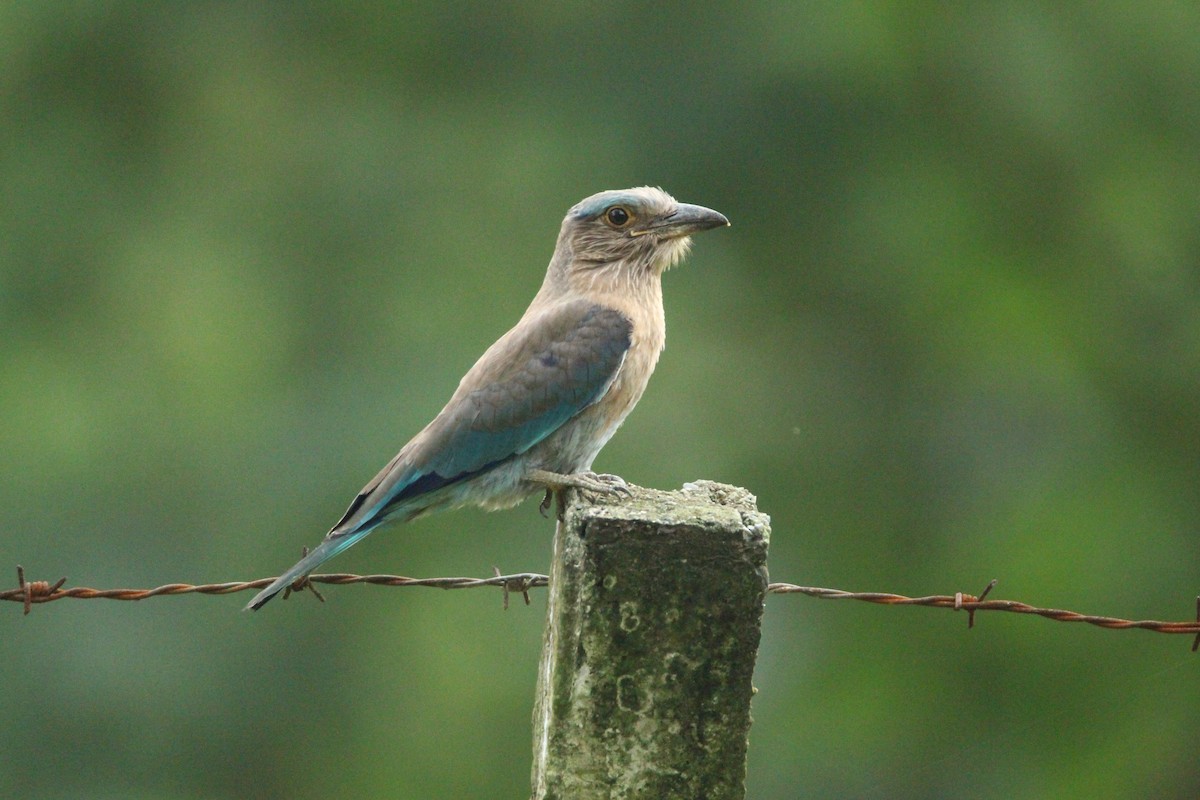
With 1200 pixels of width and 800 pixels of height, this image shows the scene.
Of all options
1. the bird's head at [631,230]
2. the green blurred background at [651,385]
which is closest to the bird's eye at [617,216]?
the bird's head at [631,230]

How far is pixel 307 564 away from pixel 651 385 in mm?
6717

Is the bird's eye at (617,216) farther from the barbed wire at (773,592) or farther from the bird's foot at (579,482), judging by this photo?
the barbed wire at (773,592)

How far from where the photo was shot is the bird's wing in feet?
17.0

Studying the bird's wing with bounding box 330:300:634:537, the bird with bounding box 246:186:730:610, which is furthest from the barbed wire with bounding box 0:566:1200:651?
the bird's wing with bounding box 330:300:634:537

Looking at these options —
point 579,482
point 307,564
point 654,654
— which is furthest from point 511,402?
point 654,654

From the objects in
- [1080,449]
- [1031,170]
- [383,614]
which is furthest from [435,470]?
[1031,170]

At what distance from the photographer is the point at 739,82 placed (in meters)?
12.2

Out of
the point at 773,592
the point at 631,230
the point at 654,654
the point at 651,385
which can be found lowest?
the point at 654,654

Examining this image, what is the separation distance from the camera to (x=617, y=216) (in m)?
6.13

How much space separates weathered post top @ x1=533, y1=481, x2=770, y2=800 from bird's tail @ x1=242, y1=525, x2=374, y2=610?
1.26 metres

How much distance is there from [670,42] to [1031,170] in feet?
8.82

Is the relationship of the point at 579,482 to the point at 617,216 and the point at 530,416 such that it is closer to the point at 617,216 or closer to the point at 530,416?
the point at 530,416

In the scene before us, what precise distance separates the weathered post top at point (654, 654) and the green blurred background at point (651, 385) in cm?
712

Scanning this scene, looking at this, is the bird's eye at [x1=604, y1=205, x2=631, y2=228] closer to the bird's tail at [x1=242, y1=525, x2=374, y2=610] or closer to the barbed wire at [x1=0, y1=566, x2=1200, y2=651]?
the bird's tail at [x1=242, y1=525, x2=374, y2=610]
